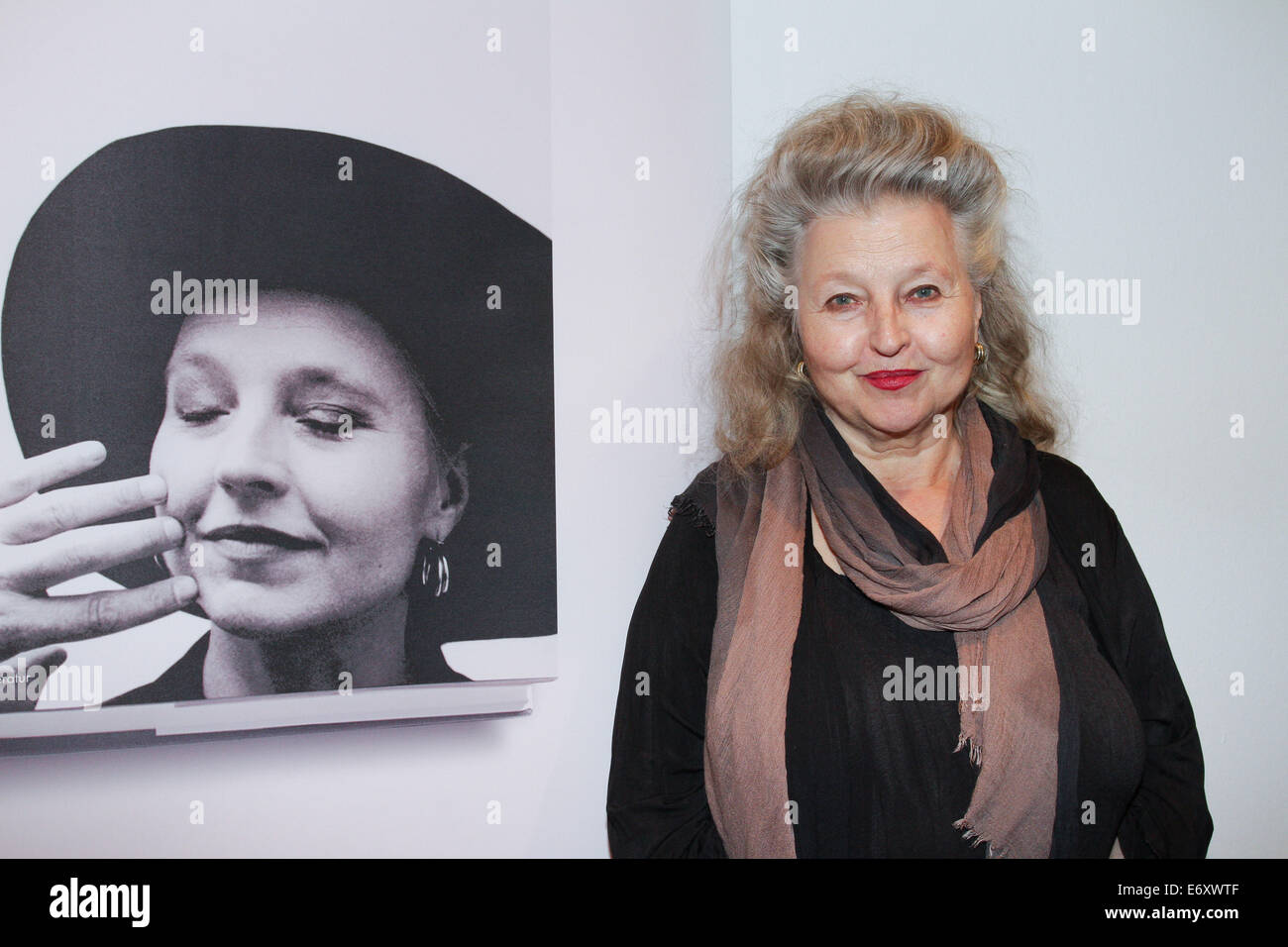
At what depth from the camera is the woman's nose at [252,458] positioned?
1.37 meters

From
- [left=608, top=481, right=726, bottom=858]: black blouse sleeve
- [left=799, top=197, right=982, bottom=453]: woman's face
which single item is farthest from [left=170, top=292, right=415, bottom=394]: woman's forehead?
[left=799, top=197, right=982, bottom=453]: woman's face

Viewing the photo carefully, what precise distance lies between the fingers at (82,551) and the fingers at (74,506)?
0.01m

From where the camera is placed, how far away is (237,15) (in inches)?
55.7

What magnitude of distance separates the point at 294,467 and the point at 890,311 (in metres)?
0.90

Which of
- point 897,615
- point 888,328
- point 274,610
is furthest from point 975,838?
point 274,610

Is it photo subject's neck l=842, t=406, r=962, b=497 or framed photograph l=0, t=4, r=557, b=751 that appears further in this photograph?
photo subject's neck l=842, t=406, r=962, b=497

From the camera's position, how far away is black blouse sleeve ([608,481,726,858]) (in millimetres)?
1405

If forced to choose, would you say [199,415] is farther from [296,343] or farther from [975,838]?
[975,838]

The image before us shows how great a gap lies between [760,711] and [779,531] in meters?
0.28

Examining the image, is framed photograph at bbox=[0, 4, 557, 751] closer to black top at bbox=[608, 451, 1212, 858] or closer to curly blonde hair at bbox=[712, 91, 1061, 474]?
black top at bbox=[608, 451, 1212, 858]

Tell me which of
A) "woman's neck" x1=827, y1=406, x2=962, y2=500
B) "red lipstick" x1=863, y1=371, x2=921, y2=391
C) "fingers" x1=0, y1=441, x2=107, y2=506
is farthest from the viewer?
"woman's neck" x1=827, y1=406, x2=962, y2=500

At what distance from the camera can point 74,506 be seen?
1.32 metres

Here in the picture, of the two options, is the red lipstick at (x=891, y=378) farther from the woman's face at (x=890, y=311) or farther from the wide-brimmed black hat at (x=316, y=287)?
the wide-brimmed black hat at (x=316, y=287)

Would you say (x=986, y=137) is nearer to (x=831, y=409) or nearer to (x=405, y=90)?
(x=831, y=409)
